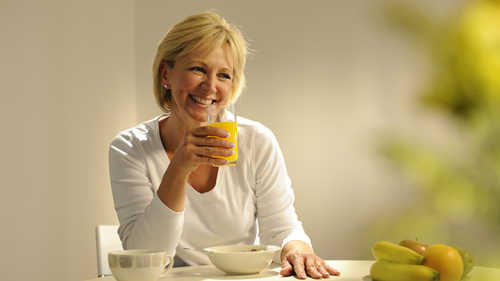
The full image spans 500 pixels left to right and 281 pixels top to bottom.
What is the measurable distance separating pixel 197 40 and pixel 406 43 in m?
1.57

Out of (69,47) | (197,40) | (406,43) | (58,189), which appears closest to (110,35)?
(69,47)

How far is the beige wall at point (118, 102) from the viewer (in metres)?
2.87

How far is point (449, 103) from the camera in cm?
15

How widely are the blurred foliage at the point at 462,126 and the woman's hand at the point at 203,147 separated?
3.78ft

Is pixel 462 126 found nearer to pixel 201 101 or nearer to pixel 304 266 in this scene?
pixel 304 266

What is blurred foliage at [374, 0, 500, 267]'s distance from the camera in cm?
15

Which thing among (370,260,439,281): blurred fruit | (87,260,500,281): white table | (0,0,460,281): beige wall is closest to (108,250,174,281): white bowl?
(87,260,500,281): white table

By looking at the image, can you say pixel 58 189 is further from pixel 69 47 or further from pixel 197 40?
pixel 197 40

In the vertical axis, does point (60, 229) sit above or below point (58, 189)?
below

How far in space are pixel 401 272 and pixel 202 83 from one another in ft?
3.21

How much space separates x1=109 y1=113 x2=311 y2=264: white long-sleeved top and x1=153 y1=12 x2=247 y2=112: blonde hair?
20 centimetres

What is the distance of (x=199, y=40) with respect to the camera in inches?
66.1

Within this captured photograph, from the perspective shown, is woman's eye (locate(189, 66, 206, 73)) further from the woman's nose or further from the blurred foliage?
the blurred foliage

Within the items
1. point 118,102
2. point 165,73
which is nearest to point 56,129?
point 118,102
